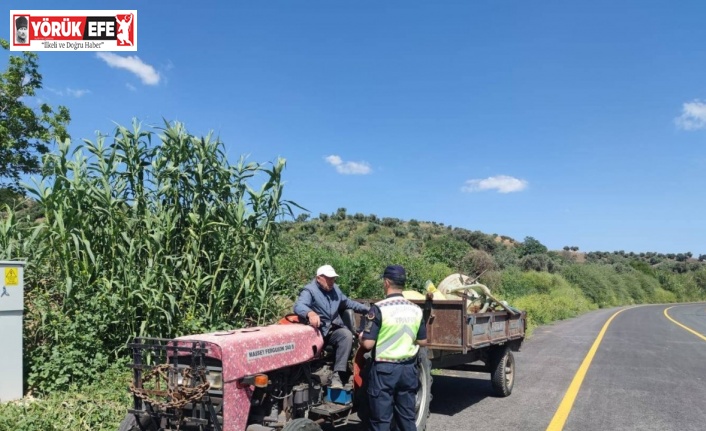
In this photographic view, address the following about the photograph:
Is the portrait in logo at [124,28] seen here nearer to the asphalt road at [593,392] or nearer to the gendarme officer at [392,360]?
the gendarme officer at [392,360]

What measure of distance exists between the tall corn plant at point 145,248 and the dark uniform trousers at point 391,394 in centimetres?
295

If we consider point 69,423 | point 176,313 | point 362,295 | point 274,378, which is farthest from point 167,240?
point 362,295

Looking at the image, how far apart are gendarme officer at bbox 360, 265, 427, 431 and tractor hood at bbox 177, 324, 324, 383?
591 millimetres

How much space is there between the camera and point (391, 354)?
184 inches

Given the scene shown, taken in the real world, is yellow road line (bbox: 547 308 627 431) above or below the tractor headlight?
below

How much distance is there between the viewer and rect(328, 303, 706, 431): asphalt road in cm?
684

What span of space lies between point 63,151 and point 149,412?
4159mm

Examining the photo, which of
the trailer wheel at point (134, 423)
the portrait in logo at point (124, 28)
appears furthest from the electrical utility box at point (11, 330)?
the portrait in logo at point (124, 28)

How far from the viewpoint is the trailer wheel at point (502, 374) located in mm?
8164

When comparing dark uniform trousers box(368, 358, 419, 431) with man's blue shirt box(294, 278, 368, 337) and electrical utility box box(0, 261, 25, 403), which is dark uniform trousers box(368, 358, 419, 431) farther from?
electrical utility box box(0, 261, 25, 403)

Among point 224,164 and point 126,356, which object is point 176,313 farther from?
point 224,164

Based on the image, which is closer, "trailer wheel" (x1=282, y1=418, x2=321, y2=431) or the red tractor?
the red tractor

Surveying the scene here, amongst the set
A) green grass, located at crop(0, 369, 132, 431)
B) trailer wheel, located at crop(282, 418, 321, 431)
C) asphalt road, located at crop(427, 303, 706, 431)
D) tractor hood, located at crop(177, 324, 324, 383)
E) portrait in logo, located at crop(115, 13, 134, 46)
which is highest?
portrait in logo, located at crop(115, 13, 134, 46)

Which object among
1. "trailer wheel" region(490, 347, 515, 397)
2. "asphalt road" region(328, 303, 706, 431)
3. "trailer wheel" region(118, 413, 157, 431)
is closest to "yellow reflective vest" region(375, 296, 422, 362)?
"asphalt road" region(328, 303, 706, 431)
